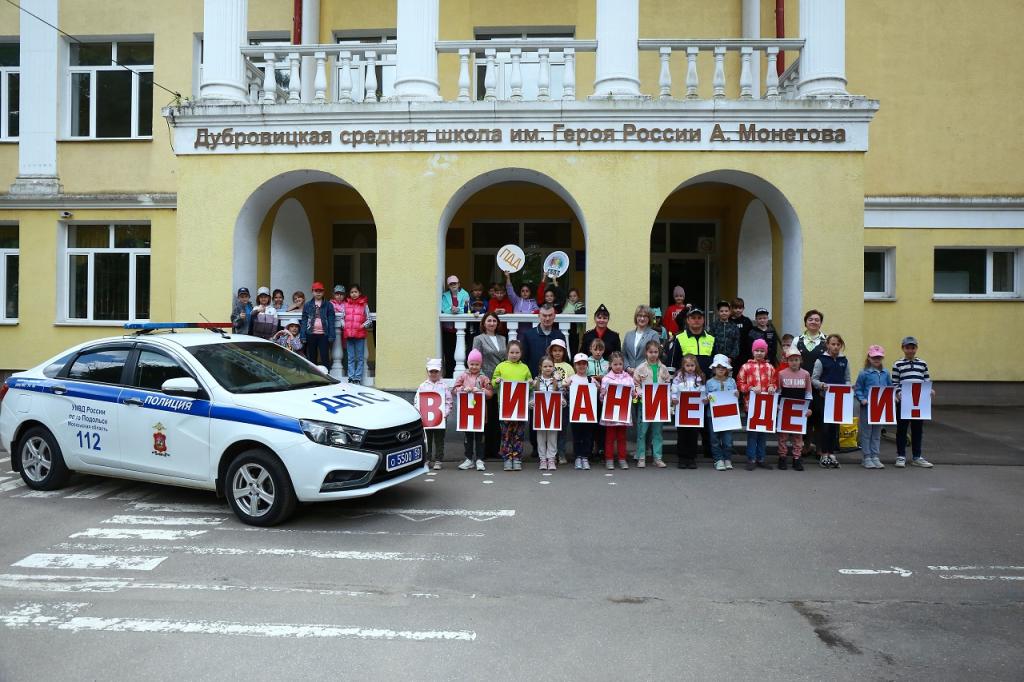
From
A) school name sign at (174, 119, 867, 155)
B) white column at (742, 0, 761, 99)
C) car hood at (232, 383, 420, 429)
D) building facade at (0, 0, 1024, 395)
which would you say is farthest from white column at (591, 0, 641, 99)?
car hood at (232, 383, 420, 429)

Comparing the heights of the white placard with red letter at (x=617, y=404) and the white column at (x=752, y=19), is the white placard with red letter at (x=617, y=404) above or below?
below

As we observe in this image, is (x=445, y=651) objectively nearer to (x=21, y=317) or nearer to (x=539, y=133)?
(x=539, y=133)

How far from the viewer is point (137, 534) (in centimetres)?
680

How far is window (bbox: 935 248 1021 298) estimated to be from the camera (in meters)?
16.5

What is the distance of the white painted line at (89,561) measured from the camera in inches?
234

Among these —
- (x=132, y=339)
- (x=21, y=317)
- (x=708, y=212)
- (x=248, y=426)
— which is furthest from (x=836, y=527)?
(x=21, y=317)

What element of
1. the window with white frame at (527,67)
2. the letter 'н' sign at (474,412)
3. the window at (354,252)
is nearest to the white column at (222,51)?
the window with white frame at (527,67)

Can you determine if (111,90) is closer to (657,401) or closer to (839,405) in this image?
(657,401)

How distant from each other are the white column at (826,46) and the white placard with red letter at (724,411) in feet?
17.5

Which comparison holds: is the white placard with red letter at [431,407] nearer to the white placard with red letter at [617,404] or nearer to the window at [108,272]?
the white placard with red letter at [617,404]

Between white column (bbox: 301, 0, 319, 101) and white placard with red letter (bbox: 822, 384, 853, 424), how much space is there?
10.6 metres

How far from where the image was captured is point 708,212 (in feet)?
54.0

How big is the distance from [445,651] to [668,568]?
7.25ft

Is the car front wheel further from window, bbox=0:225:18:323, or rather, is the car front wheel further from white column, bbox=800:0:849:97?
window, bbox=0:225:18:323
